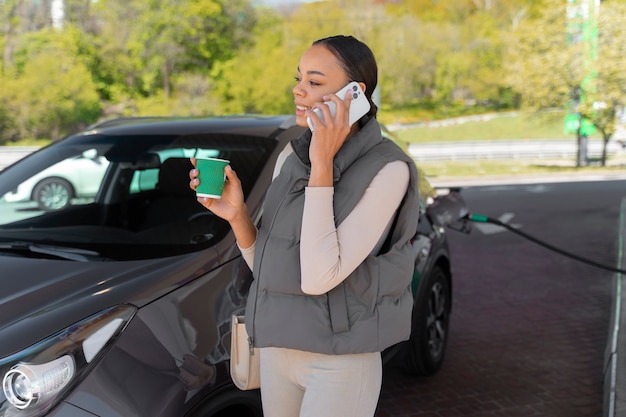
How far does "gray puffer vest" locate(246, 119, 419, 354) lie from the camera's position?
6.94ft

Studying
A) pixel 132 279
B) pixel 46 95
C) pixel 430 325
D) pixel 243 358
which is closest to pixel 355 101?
pixel 243 358

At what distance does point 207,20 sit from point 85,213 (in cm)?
7254

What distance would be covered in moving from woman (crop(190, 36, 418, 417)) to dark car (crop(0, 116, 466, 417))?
582mm

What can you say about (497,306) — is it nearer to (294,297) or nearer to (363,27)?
(294,297)

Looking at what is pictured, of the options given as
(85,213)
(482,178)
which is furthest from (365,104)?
(482,178)

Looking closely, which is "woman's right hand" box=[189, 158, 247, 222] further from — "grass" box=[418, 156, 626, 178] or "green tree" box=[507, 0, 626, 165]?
"green tree" box=[507, 0, 626, 165]

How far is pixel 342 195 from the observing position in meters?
2.12

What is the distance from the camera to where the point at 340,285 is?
83.8 inches

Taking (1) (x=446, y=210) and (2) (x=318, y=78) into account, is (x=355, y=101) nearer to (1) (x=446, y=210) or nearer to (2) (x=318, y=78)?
(2) (x=318, y=78)

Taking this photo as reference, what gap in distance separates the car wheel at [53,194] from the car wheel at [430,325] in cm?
208

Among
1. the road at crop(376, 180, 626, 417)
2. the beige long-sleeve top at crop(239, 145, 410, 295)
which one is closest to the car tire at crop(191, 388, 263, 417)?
the beige long-sleeve top at crop(239, 145, 410, 295)

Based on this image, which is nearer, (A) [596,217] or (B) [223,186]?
(B) [223,186]

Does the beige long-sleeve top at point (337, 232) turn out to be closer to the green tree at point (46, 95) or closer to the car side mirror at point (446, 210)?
the car side mirror at point (446, 210)

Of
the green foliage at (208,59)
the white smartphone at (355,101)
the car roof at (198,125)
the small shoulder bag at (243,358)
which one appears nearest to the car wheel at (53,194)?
the car roof at (198,125)
